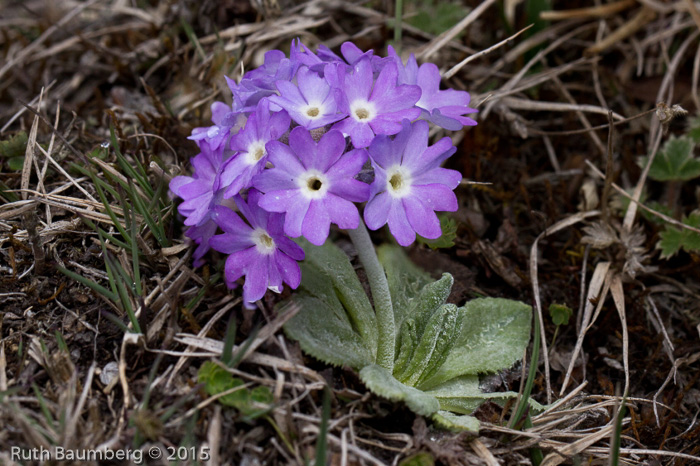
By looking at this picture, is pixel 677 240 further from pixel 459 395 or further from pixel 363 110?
pixel 363 110

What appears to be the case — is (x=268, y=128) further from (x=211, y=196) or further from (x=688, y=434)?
(x=688, y=434)

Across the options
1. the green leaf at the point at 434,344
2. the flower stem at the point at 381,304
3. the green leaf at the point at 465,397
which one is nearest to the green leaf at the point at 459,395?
the green leaf at the point at 465,397

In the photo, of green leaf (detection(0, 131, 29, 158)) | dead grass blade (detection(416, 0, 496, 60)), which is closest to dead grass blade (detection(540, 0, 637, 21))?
dead grass blade (detection(416, 0, 496, 60))

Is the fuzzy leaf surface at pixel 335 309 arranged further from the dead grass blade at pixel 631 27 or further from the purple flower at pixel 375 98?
the dead grass blade at pixel 631 27

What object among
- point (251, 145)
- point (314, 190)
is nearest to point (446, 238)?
point (314, 190)

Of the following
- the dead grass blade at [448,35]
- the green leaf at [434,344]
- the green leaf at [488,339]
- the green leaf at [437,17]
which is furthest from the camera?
the green leaf at [437,17]
